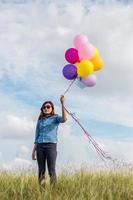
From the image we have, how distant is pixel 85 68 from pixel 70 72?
14.9 inches

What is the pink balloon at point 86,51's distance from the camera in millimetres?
9625

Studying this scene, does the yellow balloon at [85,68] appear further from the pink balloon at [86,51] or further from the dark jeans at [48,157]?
the dark jeans at [48,157]

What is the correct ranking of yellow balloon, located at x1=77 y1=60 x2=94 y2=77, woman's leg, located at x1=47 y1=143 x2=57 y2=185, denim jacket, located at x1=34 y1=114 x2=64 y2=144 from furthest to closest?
yellow balloon, located at x1=77 y1=60 x2=94 y2=77
denim jacket, located at x1=34 y1=114 x2=64 y2=144
woman's leg, located at x1=47 y1=143 x2=57 y2=185

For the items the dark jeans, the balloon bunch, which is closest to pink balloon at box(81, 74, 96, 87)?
the balloon bunch

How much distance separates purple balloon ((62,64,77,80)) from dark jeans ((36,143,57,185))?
1.52m

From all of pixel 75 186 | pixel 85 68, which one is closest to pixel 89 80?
pixel 85 68

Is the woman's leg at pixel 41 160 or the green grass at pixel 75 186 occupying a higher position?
the woman's leg at pixel 41 160

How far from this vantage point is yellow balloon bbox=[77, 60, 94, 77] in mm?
9461

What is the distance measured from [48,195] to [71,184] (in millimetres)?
1134

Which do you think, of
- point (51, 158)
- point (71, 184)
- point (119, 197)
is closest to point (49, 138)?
point (51, 158)

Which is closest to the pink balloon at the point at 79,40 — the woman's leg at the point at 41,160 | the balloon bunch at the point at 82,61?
the balloon bunch at the point at 82,61

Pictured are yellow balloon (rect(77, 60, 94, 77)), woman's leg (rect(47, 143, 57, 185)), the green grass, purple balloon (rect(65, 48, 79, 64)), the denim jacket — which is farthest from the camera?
purple balloon (rect(65, 48, 79, 64))

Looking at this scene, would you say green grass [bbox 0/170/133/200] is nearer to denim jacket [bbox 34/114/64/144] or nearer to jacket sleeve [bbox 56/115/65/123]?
denim jacket [bbox 34/114/64/144]

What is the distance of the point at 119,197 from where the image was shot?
28.5ft
